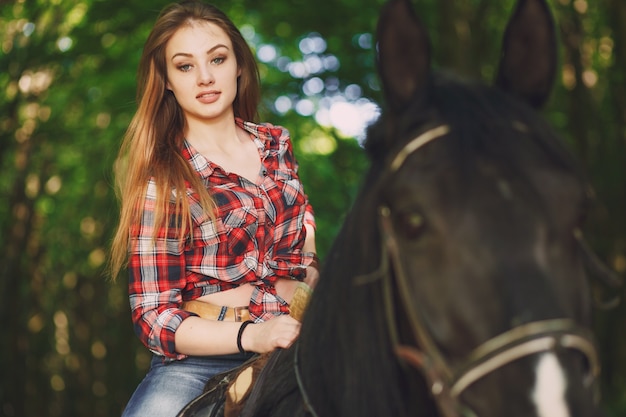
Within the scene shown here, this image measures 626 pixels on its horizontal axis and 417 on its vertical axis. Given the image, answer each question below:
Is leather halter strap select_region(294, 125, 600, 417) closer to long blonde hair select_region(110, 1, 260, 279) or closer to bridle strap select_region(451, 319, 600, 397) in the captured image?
bridle strap select_region(451, 319, 600, 397)

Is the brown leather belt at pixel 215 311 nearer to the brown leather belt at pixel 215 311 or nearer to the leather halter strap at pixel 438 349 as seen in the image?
the brown leather belt at pixel 215 311

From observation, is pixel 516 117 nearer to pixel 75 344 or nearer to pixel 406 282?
pixel 406 282

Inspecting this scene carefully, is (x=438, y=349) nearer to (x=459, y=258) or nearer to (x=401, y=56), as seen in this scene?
(x=459, y=258)

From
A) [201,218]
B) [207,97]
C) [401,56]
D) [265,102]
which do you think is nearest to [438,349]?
[401,56]

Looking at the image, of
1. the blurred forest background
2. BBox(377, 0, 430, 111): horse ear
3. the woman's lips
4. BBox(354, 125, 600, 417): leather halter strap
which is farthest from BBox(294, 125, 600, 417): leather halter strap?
the blurred forest background

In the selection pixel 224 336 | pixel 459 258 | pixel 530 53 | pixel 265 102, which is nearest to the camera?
pixel 459 258

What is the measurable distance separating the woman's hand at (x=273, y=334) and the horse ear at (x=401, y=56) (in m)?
0.99

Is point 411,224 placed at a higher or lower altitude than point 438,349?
higher

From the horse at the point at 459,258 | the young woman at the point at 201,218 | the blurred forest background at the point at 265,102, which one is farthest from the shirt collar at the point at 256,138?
the blurred forest background at the point at 265,102

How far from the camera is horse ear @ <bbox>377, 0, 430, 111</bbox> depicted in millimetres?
2547

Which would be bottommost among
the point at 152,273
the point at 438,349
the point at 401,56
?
the point at 438,349

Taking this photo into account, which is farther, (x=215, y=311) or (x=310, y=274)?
(x=310, y=274)

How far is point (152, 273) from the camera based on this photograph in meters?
3.60

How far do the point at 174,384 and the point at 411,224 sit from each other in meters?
1.75
